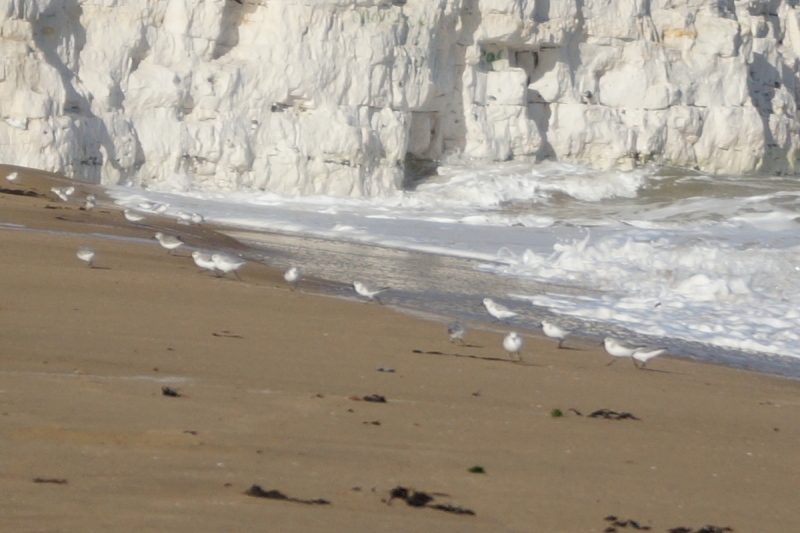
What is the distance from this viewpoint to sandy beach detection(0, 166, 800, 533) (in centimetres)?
303

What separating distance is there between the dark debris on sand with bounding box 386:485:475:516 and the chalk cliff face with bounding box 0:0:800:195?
18.8m

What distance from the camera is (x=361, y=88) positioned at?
961 inches

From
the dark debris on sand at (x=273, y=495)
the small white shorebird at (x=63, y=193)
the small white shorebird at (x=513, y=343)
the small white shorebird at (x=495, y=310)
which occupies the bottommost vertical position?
the small white shorebird at (x=63, y=193)

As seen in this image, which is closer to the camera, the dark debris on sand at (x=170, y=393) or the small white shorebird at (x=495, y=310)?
the dark debris on sand at (x=170, y=393)

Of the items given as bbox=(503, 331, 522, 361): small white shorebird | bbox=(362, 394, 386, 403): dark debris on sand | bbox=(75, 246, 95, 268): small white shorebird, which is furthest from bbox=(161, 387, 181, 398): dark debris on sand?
bbox=(75, 246, 95, 268): small white shorebird

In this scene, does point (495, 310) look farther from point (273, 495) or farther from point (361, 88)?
→ point (361, 88)

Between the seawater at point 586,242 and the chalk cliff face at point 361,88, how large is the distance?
89 cm

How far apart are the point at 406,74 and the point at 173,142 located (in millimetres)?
5991

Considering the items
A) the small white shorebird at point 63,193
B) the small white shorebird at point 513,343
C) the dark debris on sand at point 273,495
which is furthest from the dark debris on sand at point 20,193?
the dark debris on sand at point 273,495

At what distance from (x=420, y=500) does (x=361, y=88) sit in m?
21.8

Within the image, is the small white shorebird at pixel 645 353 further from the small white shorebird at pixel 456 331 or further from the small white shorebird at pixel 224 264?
the small white shorebird at pixel 224 264

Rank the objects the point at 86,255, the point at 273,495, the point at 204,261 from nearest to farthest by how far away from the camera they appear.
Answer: the point at 273,495 < the point at 86,255 < the point at 204,261

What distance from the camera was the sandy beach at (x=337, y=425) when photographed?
9.94 feet

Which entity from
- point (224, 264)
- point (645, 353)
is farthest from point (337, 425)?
point (224, 264)
